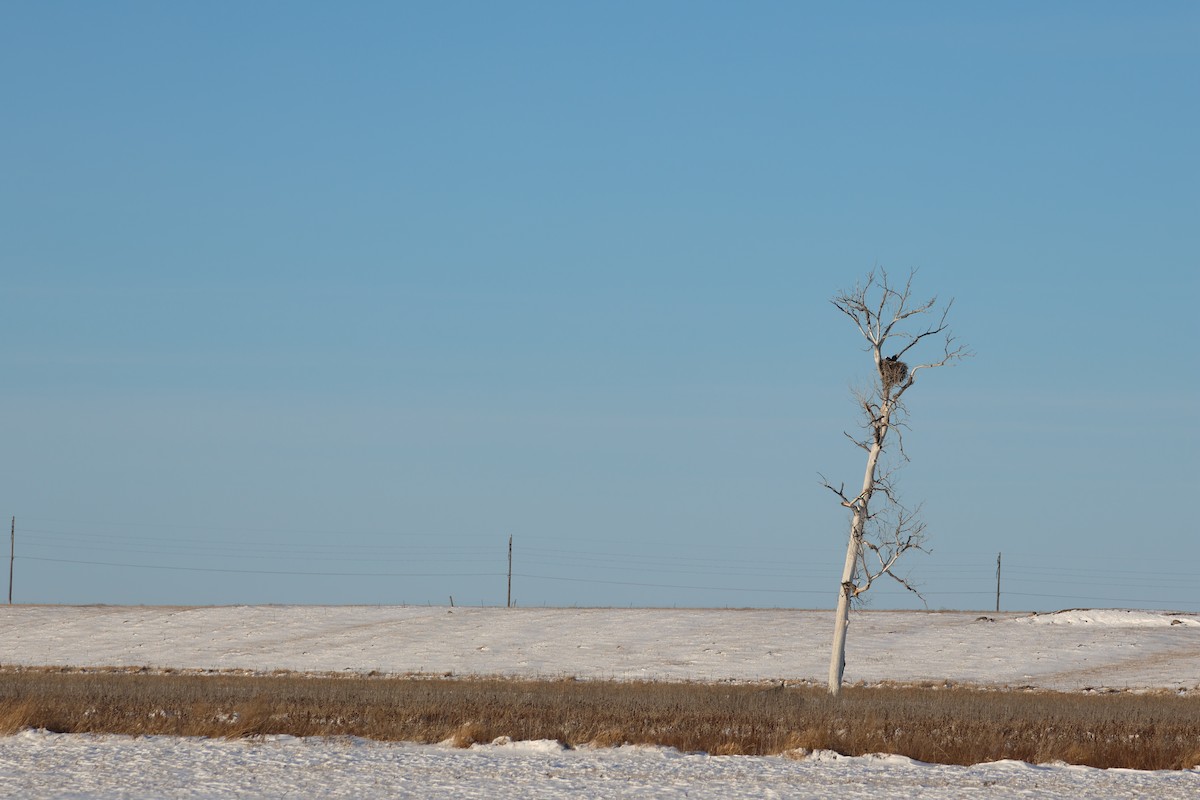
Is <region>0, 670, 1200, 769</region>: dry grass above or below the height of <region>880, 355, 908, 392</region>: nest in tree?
below

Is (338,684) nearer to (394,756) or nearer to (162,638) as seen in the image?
(394,756)

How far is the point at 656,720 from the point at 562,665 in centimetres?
2269

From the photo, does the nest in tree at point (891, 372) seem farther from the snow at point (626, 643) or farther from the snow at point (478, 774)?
the snow at point (478, 774)

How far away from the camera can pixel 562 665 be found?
43938 mm

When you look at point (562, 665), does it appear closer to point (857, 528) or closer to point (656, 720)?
point (857, 528)

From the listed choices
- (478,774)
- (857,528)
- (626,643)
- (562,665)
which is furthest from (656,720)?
(626,643)

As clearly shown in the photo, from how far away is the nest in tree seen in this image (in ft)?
105

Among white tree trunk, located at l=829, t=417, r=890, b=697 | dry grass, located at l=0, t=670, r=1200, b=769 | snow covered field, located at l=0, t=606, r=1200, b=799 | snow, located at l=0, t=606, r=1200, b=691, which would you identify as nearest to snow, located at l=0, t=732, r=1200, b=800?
snow covered field, located at l=0, t=606, r=1200, b=799

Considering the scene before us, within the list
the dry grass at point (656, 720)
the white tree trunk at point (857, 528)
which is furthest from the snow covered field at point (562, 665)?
the white tree trunk at point (857, 528)

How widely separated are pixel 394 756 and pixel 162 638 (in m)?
37.0

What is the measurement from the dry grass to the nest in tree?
282 inches

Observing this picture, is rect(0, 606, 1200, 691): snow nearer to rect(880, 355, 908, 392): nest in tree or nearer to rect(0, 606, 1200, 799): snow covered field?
rect(0, 606, 1200, 799): snow covered field

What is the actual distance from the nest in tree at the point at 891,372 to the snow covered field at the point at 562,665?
11.5m

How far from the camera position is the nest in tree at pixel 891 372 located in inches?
1262
